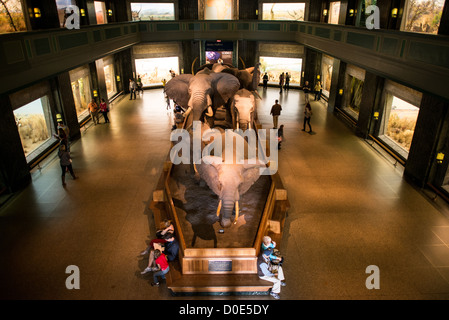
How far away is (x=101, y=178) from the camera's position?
38.1ft

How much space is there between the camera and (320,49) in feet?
57.6

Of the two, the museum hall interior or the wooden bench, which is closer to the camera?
the wooden bench

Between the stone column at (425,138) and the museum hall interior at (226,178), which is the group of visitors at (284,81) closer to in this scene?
the museum hall interior at (226,178)

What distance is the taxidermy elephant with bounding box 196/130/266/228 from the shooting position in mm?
6828

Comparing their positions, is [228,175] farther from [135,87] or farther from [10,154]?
[135,87]

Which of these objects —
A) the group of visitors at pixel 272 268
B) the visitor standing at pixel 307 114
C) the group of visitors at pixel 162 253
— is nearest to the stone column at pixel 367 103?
the visitor standing at pixel 307 114

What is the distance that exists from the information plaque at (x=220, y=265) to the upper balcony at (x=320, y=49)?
6.61 meters

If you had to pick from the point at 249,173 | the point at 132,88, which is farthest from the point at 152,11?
the point at 249,173

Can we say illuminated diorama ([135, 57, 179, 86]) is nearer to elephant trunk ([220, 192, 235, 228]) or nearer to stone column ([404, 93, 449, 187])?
stone column ([404, 93, 449, 187])

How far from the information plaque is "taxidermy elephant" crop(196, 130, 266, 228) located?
106 centimetres

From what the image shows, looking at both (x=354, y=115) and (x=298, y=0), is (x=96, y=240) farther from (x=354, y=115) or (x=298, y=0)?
(x=298, y=0)

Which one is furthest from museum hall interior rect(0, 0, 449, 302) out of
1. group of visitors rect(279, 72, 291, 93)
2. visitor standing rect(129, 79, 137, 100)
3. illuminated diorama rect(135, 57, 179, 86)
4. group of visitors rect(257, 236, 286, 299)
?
illuminated diorama rect(135, 57, 179, 86)

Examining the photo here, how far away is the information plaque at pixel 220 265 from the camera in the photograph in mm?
6812

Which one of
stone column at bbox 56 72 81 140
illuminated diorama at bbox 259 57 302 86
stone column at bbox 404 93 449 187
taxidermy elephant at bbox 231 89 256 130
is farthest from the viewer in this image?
illuminated diorama at bbox 259 57 302 86
